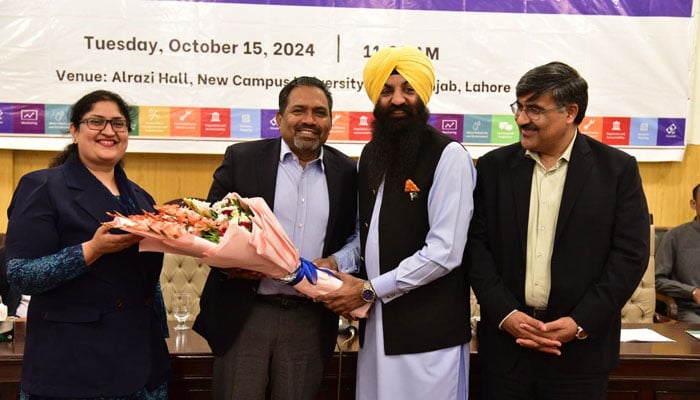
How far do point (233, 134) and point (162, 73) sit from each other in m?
0.62

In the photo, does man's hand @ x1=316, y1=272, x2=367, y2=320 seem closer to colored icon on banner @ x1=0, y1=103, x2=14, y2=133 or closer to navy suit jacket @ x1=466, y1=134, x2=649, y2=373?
navy suit jacket @ x1=466, y1=134, x2=649, y2=373

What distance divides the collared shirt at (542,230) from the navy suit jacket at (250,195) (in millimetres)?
677

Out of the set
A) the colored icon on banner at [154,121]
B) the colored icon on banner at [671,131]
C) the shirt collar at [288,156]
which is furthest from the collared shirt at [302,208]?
the colored icon on banner at [671,131]

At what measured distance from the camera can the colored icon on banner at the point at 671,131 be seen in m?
4.88

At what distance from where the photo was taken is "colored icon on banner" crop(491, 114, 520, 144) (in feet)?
15.7

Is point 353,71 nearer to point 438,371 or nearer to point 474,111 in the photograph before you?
point 474,111

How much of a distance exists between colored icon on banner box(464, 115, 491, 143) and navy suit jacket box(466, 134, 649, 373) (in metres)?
2.37

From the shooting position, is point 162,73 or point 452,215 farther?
point 162,73

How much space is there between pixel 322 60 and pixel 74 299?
288cm

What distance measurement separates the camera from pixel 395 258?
237cm

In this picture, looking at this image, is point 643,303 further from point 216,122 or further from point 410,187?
point 216,122

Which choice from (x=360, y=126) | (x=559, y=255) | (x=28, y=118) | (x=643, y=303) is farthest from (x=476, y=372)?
(x=28, y=118)

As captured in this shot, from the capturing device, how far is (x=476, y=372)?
2.79 metres

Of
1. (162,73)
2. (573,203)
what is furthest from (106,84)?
(573,203)
